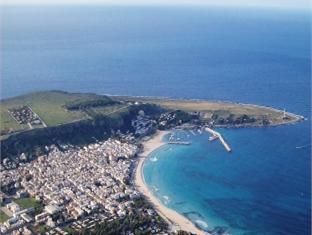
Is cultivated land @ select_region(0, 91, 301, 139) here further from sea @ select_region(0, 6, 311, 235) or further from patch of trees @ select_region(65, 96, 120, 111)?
sea @ select_region(0, 6, 311, 235)

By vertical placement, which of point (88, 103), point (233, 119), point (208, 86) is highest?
point (88, 103)

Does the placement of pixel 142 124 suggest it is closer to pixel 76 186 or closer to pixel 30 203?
pixel 76 186

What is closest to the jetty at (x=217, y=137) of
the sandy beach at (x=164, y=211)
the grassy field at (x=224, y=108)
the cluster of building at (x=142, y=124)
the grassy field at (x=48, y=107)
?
the grassy field at (x=224, y=108)

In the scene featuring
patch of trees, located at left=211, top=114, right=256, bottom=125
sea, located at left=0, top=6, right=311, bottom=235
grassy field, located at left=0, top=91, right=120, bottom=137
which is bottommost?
sea, located at left=0, top=6, right=311, bottom=235

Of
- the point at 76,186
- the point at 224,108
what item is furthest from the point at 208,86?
the point at 76,186

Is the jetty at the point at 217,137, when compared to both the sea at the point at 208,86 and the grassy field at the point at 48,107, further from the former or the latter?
the grassy field at the point at 48,107

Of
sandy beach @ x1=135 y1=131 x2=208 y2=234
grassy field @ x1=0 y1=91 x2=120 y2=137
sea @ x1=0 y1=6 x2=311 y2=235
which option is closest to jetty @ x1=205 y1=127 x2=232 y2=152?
sea @ x1=0 y1=6 x2=311 y2=235
